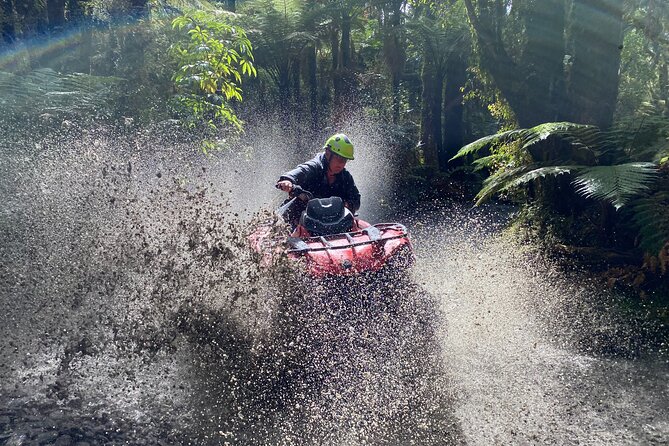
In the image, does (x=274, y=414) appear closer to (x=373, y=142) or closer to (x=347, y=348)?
(x=347, y=348)

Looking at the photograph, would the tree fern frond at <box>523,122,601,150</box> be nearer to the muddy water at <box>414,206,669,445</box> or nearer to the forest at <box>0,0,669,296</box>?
the forest at <box>0,0,669,296</box>

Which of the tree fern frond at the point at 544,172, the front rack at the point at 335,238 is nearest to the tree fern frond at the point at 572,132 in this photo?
the tree fern frond at the point at 544,172

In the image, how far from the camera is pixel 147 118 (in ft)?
36.9

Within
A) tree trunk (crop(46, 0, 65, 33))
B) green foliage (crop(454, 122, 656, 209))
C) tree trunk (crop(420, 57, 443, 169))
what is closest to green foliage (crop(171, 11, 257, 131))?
green foliage (crop(454, 122, 656, 209))

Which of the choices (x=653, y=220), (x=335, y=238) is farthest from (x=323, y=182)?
(x=653, y=220)

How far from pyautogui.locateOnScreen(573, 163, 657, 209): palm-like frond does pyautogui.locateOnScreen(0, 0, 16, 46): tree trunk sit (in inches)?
418

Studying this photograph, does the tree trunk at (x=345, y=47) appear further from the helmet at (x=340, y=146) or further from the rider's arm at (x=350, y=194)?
the helmet at (x=340, y=146)

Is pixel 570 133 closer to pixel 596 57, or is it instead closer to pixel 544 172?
pixel 544 172

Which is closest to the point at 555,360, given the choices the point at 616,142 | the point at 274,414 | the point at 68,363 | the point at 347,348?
the point at 347,348

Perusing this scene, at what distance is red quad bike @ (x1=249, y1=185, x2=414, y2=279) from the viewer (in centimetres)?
633

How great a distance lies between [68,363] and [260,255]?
5.99ft

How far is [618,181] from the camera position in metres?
7.18

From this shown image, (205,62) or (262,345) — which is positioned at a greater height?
(205,62)

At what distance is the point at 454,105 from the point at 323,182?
12569mm
